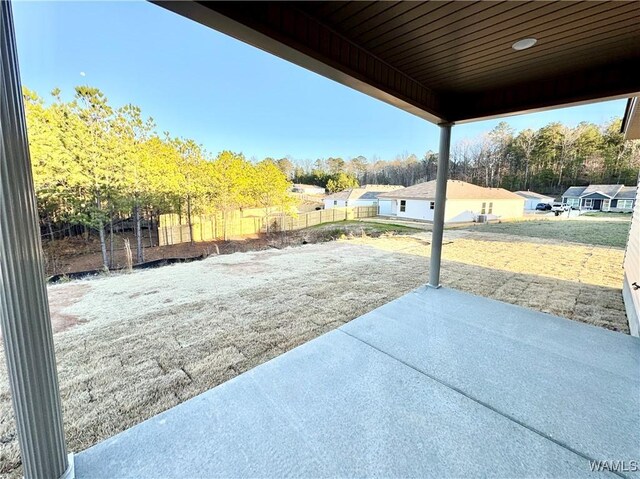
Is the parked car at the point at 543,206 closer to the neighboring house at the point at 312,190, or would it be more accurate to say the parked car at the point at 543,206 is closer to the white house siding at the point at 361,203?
the white house siding at the point at 361,203

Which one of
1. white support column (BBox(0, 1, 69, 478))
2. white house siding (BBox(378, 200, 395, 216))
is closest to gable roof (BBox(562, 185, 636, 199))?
white house siding (BBox(378, 200, 395, 216))

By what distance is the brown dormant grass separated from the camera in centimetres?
205

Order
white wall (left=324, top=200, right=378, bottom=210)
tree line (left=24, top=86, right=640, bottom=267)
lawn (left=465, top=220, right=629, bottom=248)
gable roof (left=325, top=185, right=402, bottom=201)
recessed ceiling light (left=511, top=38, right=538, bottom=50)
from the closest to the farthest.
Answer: recessed ceiling light (left=511, top=38, right=538, bottom=50) < tree line (left=24, top=86, right=640, bottom=267) < lawn (left=465, top=220, right=629, bottom=248) < white wall (left=324, top=200, right=378, bottom=210) < gable roof (left=325, top=185, right=402, bottom=201)

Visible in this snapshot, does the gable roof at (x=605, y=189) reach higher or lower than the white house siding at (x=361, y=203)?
higher

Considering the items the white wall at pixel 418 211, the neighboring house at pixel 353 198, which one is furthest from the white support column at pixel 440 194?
the neighboring house at pixel 353 198

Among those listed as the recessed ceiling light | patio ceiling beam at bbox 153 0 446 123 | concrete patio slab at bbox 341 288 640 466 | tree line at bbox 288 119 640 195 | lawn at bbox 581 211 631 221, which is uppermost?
tree line at bbox 288 119 640 195

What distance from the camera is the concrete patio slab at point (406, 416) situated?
1315mm

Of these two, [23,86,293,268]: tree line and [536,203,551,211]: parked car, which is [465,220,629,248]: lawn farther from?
[23,86,293,268]: tree line

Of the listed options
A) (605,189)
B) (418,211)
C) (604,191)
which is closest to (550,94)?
(418,211)

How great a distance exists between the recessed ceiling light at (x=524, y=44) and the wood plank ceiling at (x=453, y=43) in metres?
0.04

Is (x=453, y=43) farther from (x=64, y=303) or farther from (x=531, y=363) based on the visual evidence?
(x=64, y=303)

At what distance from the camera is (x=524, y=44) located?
1943mm

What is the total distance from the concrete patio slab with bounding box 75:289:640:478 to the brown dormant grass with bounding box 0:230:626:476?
49 cm

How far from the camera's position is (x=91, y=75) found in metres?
5.83
